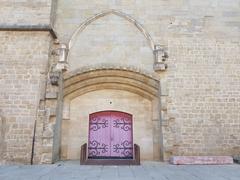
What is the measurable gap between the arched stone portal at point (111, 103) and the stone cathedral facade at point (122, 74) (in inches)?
1.2

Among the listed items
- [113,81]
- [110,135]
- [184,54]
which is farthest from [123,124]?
[184,54]

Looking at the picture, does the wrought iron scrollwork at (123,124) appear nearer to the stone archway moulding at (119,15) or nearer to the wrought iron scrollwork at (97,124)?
the wrought iron scrollwork at (97,124)

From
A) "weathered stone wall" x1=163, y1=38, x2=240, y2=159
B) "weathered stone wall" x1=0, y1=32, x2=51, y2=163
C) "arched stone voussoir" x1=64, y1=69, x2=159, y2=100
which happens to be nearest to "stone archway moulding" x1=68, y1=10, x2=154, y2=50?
"weathered stone wall" x1=163, y1=38, x2=240, y2=159

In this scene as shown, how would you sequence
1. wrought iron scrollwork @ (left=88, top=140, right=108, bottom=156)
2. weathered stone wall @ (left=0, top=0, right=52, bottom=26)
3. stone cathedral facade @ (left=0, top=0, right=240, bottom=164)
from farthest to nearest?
1. wrought iron scrollwork @ (left=88, top=140, right=108, bottom=156)
2. weathered stone wall @ (left=0, top=0, right=52, bottom=26)
3. stone cathedral facade @ (left=0, top=0, right=240, bottom=164)

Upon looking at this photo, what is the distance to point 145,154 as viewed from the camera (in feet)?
20.9

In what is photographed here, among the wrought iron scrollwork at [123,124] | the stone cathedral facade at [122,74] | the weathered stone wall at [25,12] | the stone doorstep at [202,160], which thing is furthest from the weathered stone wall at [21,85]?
the stone doorstep at [202,160]

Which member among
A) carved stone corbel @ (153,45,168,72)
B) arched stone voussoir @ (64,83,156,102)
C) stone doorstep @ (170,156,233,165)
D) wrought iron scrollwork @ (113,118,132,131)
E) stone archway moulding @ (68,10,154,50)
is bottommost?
stone doorstep @ (170,156,233,165)

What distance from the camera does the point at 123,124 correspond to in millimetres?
6609

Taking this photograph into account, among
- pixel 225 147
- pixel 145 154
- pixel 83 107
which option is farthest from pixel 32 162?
pixel 225 147

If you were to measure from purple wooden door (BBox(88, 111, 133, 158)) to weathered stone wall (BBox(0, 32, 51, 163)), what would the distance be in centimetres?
180

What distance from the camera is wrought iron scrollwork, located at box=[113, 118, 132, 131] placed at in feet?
21.6

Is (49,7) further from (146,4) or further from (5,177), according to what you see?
(5,177)

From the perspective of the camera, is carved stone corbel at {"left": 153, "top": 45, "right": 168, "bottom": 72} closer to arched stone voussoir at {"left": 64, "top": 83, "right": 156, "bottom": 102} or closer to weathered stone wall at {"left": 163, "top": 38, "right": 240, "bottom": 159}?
weathered stone wall at {"left": 163, "top": 38, "right": 240, "bottom": 159}

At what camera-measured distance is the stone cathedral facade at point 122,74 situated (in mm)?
5660
